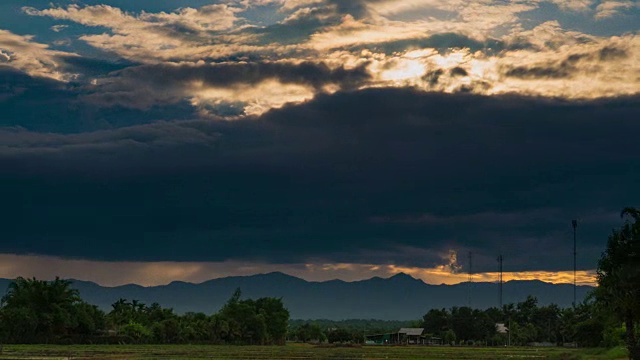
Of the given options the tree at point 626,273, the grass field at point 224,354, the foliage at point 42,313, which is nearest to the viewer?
the tree at point 626,273

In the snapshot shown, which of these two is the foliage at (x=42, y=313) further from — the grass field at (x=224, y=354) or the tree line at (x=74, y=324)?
the grass field at (x=224, y=354)

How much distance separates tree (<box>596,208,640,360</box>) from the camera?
65812 millimetres

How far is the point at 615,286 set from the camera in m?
71.4

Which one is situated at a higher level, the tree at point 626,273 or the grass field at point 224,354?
the tree at point 626,273

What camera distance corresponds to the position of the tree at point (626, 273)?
65812 mm

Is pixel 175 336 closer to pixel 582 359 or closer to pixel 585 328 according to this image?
pixel 585 328

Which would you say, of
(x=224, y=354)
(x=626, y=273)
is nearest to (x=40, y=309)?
(x=224, y=354)

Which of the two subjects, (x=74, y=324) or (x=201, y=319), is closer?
(x=74, y=324)

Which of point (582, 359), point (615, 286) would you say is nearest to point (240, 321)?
point (582, 359)

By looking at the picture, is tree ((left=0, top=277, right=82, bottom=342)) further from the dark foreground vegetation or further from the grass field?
the grass field

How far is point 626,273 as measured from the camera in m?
65.6

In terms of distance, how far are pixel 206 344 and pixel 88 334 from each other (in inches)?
1181

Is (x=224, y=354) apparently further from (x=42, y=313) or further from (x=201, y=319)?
(x=201, y=319)

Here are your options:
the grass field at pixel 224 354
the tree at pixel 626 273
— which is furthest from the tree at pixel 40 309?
the tree at pixel 626 273
